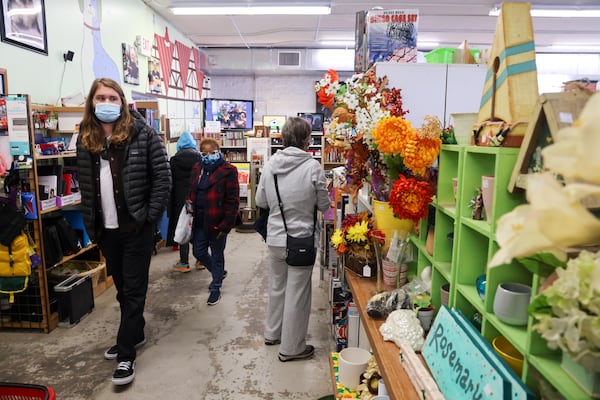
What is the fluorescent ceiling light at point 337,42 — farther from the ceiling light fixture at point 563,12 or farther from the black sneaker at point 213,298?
the black sneaker at point 213,298

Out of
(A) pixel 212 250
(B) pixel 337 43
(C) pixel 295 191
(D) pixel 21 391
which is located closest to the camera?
(D) pixel 21 391

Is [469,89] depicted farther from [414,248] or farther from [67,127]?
[67,127]

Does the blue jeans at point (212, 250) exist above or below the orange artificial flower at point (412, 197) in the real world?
below

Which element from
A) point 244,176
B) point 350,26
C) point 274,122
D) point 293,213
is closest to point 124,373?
point 293,213

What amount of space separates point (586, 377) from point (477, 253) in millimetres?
644

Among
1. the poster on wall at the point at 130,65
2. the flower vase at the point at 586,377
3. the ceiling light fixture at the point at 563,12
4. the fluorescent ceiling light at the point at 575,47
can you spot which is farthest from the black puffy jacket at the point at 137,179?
the fluorescent ceiling light at the point at 575,47

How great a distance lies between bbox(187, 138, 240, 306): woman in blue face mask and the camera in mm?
3914

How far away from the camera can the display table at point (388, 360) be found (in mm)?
1410

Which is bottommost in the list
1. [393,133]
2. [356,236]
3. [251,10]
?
[356,236]

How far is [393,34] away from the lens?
2.43m

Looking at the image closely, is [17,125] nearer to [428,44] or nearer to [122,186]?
[122,186]

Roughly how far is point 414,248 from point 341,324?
3.75 ft

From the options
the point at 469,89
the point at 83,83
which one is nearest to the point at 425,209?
the point at 469,89

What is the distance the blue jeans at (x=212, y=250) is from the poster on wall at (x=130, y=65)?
289cm
